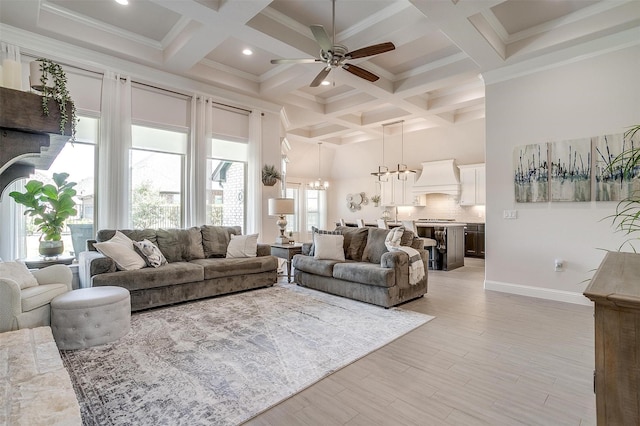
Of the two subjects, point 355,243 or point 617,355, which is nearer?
point 617,355

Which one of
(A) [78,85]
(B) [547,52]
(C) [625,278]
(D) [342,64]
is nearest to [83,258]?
(A) [78,85]

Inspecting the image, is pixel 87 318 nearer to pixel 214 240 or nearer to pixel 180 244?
pixel 180 244

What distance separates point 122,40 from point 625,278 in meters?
5.59

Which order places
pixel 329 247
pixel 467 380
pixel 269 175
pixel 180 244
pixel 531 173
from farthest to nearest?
1. pixel 269 175
2. pixel 329 247
3. pixel 180 244
4. pixel 531 173
5. pixel 467 380

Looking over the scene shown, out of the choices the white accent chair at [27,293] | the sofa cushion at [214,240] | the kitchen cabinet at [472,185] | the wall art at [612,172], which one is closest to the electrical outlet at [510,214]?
the wall art at [612,172]

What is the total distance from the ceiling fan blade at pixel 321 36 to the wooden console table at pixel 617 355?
3004mm

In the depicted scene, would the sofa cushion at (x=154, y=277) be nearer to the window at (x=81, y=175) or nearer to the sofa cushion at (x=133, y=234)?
the sofa cushion at (x=133, y=234)

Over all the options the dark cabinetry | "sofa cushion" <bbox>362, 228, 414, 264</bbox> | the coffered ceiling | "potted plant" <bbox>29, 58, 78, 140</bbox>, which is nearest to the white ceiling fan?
the coffered ceiling

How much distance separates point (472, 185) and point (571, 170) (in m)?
4.47

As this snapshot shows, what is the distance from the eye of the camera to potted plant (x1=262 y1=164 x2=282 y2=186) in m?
6.23

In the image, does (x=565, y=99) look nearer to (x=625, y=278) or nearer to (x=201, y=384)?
(x=625, y=278)

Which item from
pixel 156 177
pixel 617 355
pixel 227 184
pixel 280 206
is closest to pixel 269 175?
pixel 227 184

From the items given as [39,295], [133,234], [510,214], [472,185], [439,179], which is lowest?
[39,295]

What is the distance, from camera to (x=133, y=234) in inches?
172
